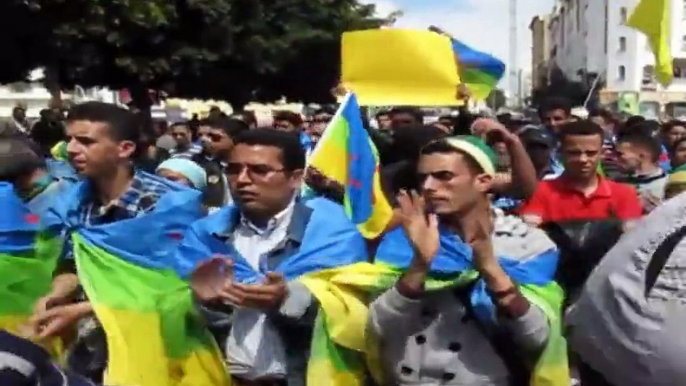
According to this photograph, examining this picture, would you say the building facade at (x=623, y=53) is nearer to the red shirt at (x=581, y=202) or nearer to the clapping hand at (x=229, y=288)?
the red shirt at (x=581, y=202)

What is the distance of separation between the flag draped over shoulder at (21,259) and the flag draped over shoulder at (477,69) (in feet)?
8.32

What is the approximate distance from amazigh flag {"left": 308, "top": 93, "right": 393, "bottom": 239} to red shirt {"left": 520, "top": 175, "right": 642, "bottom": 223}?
2.94 feet

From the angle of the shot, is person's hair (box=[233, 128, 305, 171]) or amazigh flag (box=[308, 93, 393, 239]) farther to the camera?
amazigh flag (box=[308, 93, 393, 239])

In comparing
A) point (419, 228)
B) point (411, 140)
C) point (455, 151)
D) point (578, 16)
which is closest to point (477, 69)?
point (411, 140)

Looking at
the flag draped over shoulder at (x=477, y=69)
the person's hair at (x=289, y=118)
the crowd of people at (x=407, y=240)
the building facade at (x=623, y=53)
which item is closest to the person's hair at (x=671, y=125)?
the person's hair at (x=289, y=118)

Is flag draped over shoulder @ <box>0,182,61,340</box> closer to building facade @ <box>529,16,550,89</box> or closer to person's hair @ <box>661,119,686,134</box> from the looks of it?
person's hair @ <box>661,119,686,134</box>

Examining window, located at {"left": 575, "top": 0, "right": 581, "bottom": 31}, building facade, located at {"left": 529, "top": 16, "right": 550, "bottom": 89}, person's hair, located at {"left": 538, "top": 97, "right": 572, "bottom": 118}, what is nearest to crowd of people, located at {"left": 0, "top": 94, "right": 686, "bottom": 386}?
person's hair, located at {"left": 538, "top": 97, "right": 572, "bottom": 118}

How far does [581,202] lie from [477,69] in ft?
3.22

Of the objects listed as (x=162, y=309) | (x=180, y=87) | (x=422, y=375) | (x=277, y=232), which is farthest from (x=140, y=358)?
(x=180, y=87)

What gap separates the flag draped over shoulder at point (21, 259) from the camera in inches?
169

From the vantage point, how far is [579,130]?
6.05 metres

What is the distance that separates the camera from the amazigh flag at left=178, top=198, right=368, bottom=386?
4.21 meters

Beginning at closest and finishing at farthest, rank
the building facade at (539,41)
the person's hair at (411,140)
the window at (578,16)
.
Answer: the person's hair at (411,140), the window at (578,16), the building facade at (539,41)

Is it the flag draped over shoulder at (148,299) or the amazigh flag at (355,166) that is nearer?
the flag draped over shoulder at (148,299)
